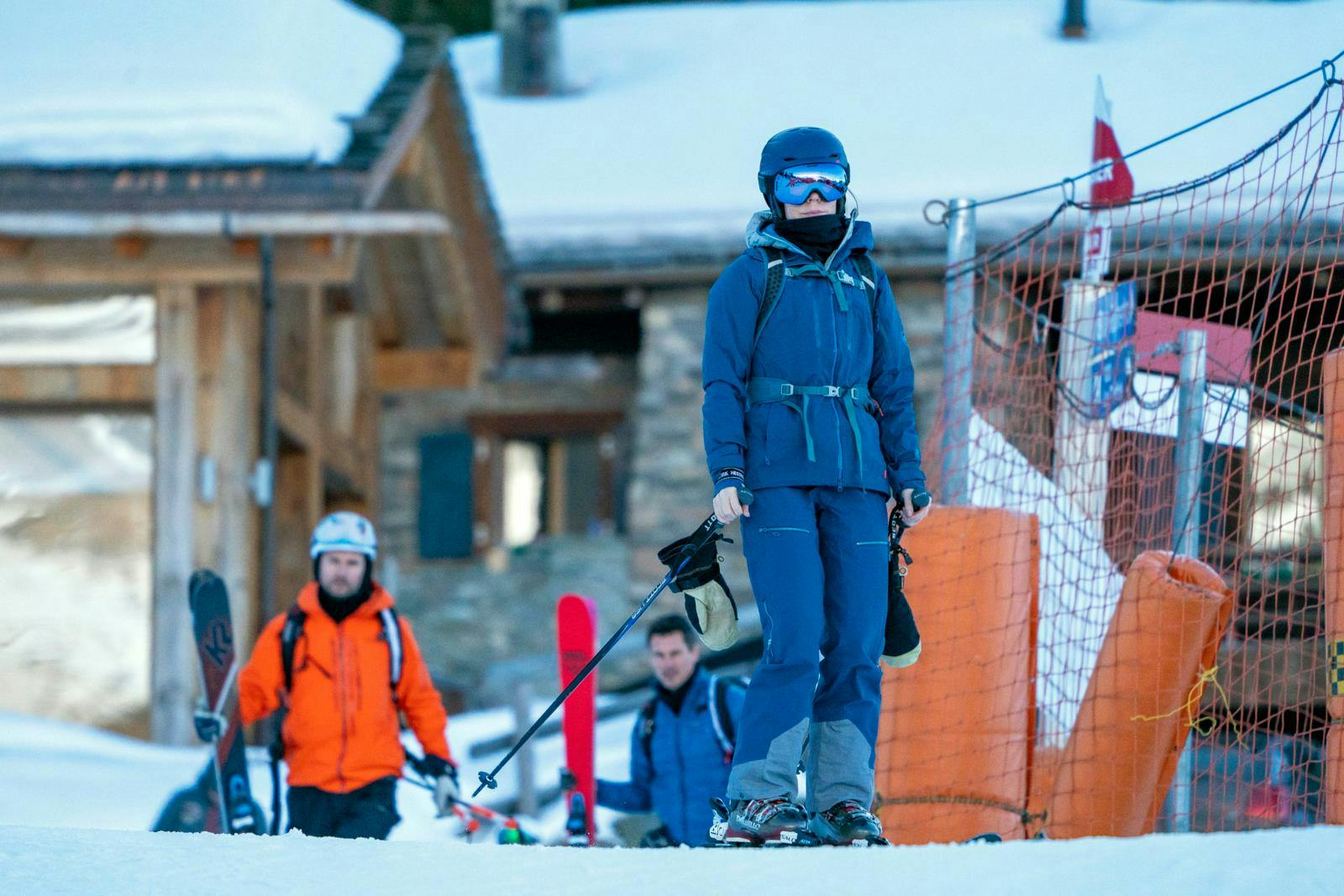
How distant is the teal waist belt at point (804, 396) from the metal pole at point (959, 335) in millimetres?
1843

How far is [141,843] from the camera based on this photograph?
3453mm

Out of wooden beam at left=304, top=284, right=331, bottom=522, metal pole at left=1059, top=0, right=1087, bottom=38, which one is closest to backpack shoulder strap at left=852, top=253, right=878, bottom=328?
wooden beam at left=304, top=284, right=331, bottom=522

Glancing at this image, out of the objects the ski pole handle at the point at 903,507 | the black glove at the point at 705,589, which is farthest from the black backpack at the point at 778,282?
the black glove at the point at 705,589

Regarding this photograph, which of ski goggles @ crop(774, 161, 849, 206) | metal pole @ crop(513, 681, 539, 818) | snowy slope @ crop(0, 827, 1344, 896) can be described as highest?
ski goggles @ crop(774, 161, 849, 206)

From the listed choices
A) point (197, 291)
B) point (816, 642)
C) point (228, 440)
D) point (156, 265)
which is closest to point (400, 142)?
point (197, 291)

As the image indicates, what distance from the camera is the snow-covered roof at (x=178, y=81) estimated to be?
10.2 metres

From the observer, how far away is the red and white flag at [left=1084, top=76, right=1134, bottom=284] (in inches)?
253

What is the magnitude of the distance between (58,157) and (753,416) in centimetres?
692

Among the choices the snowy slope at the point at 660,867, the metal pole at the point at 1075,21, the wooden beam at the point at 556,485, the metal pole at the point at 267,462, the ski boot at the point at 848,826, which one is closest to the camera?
the snowy slope at the point at 660,867

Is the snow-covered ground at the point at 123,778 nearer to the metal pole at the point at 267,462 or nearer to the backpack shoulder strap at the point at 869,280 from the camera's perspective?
the metal pole at the point at 267,462

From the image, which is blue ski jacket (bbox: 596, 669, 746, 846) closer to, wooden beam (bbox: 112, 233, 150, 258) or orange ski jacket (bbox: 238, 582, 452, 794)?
orange ski jacket (bbox: 238, 582, 452, 794)

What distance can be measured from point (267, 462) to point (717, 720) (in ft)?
15.3

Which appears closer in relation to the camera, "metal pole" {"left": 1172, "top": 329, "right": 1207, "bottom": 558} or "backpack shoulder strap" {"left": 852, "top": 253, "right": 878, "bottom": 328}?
"backpack shoulder strap" {"left": 852, "top": 253, "right": 878, "bottom": 328}

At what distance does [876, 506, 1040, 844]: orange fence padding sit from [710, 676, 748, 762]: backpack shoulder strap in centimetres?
98
